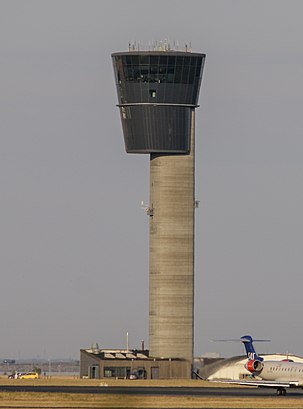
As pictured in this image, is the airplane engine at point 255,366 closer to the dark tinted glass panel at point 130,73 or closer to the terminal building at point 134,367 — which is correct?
the terminal building at point 134,367

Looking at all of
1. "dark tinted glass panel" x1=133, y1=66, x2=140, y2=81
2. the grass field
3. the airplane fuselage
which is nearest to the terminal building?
"dark tinted glass panel" x1=133, y1=66, x2=140, y2=81

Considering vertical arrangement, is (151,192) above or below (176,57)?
below

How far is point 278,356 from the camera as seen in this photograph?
189750mm

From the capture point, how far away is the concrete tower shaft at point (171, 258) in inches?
7338

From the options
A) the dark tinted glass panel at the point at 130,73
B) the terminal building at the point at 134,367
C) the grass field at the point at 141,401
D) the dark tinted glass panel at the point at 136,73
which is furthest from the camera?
the dark tinted glass panel at the point at 130,73

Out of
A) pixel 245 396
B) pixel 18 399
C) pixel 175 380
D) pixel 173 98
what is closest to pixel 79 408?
pixel 18 399

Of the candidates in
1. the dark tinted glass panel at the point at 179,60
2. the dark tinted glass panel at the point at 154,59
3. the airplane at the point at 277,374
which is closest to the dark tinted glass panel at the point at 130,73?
the dark tinted glass panel at the point at 154,59

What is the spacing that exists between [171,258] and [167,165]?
11.9 meters

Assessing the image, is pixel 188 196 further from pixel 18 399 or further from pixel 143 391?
pixel 18 399

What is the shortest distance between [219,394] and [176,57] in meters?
70.7

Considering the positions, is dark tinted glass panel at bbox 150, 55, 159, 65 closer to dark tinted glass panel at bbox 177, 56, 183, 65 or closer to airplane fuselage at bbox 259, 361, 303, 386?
dark tinted glass panel at bbox 177, 56, 183, 65

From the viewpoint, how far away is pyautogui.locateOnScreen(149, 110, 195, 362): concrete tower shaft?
18638 centimetres

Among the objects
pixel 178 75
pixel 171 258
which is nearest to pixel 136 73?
pixel 178 75

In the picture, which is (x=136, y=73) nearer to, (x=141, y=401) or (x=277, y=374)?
(x=277, y=374)
